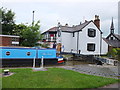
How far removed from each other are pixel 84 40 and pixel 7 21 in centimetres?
1711

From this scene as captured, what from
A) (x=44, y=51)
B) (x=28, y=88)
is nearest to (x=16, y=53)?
(x=44, y=51)

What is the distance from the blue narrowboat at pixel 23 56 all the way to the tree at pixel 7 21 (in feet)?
44.9

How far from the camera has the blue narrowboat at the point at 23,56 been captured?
1361cm

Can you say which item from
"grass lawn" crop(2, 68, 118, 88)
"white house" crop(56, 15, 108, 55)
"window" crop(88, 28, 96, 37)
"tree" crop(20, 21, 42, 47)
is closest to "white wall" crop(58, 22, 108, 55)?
"white house" crop(56, 15, 108, 55)

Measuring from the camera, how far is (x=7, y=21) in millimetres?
27109

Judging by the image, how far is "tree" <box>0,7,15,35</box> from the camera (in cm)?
2614

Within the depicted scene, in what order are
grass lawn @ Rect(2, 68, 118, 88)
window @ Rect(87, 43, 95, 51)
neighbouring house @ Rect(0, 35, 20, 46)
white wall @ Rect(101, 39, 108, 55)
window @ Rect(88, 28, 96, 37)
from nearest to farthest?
grass lawn @ Rect(2, 68, 118, 88) < neighbouring house @ Rect(0, 35, 20, 46) < window @ Rect(88, 28, 96, 37) < window @ Rect(87, 43, 95, 51) < white wall @ Rect(101, 39, 108, 55)

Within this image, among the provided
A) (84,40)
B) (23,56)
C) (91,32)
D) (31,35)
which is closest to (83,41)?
(84,40)

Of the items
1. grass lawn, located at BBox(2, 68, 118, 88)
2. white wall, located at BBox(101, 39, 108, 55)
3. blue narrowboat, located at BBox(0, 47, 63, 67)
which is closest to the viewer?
grass lawn, located at BBox(2, 68, 118, 88)

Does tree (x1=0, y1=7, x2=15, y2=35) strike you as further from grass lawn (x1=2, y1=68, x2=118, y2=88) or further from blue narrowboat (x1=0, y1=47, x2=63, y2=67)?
grass lawn (x1=2, y1=68, x2=118, y2=88)

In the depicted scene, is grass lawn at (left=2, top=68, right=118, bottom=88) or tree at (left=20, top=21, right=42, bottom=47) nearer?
grass lawn at (left=2, top=68, right=118, bottom=88)

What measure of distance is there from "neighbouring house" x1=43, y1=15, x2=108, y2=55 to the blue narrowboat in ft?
31.5

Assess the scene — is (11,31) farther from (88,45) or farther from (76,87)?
(76,87)

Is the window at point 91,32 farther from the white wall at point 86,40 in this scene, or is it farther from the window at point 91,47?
the window at point 91,47
